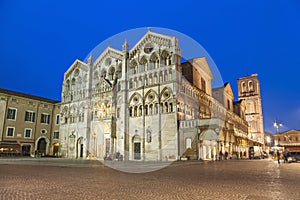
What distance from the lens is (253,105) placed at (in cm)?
6831

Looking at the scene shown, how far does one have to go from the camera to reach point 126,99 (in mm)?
36938

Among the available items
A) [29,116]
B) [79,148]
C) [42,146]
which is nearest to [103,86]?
[79,148]

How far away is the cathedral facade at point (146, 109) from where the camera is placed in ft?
101

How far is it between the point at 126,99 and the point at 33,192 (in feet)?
99.1

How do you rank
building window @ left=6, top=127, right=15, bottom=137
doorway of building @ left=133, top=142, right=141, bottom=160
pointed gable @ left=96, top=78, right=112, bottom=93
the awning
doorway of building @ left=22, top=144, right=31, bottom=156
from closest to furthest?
doorway of building @ left=133, top=142, right=141, bottom=160 → the awning → building window @ left=6, top=127, right=15, bottom=137 → pointed gable @ left=96, top=78, right=112, bottom=93 → doorway of building @ left=22, top=144, right=31, bottom=156

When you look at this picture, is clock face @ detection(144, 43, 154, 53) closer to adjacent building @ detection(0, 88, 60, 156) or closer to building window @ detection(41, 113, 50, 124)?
adjacent building @ detection(0, 88, 60, 156)

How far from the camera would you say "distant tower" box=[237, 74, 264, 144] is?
215ft

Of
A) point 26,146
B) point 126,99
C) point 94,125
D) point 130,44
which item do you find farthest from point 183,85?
point 26,146

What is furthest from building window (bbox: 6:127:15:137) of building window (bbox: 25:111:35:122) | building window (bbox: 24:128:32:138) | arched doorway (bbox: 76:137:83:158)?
arched doorway (bbox: 76:137:83:158)

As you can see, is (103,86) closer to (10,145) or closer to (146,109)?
(146,109)

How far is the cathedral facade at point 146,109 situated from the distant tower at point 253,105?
2345 cm

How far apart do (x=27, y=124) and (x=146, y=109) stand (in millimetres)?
25242

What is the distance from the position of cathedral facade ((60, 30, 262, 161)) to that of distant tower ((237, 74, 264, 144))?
23.4m

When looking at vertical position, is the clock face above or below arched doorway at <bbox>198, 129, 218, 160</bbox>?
above
